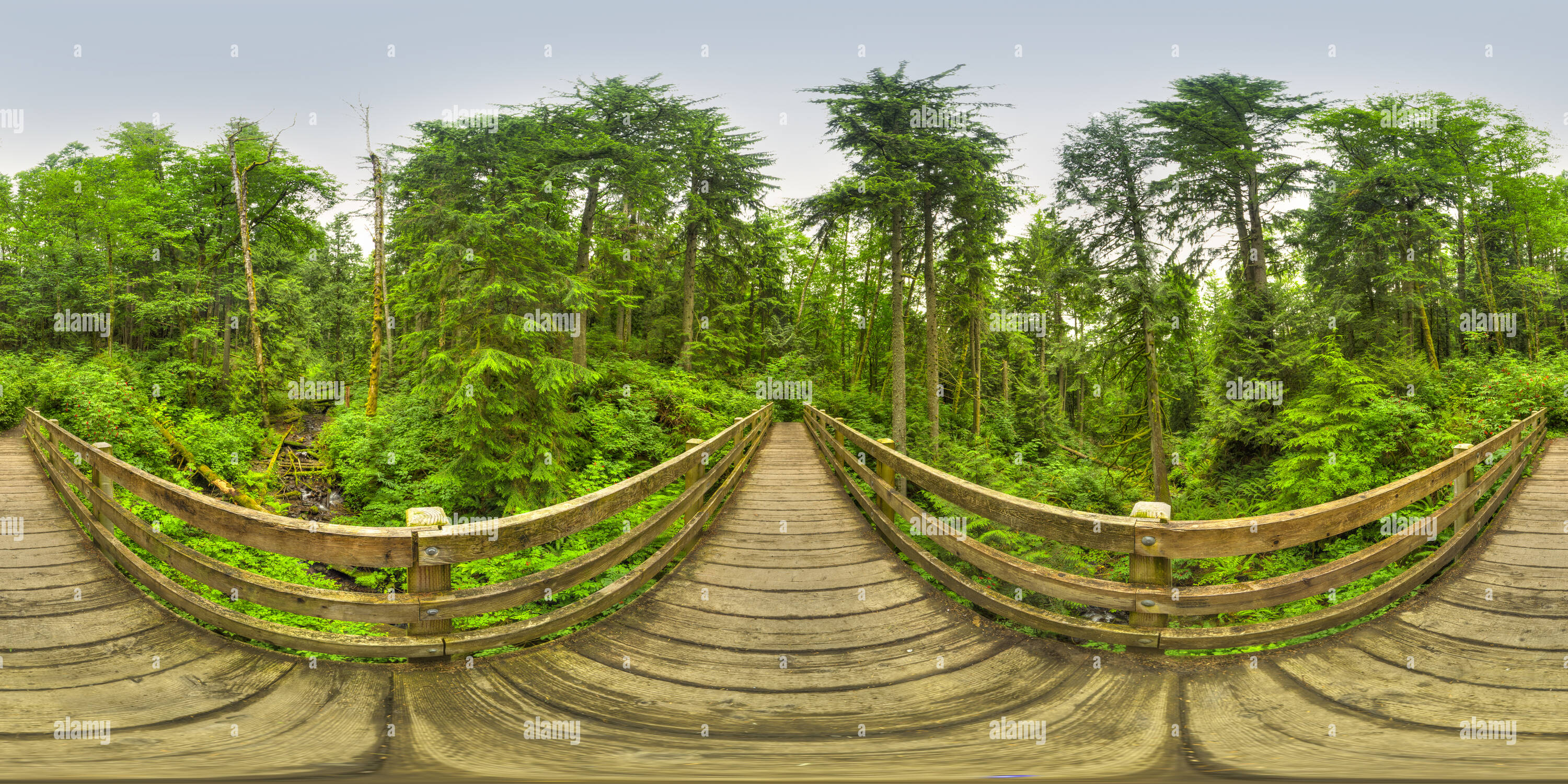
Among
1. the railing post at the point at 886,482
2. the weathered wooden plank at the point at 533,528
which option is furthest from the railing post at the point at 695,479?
the railing post at the point at 886,482

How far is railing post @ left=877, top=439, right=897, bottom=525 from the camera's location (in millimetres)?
5562

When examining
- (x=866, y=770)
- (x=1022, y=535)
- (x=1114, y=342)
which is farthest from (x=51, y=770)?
(x=1114, y=342)

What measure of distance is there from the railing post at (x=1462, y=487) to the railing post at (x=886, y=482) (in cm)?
536

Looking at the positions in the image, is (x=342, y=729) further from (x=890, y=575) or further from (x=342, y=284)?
(x=342, y=284)

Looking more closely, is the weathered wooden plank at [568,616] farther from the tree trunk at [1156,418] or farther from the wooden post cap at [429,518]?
the tree trunk at [1156,418]

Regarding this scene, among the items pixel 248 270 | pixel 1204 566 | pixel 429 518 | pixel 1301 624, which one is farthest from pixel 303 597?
pixel 248 270

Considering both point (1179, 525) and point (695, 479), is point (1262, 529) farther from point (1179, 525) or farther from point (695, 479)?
point (695, 479)

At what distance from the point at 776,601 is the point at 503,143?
41.0 feet

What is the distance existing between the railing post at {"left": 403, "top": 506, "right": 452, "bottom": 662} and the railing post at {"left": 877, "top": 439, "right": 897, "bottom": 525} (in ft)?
11.9

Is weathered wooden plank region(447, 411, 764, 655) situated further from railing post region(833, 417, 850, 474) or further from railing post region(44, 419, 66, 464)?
railing post region(44, 419, 66, 464)

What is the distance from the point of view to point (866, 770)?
2312 mm

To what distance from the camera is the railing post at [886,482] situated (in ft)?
18.2

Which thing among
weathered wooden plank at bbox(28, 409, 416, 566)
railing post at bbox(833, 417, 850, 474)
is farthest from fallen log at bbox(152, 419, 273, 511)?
railing post at bbox(833, 417, 850, 474)

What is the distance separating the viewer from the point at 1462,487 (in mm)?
6195
